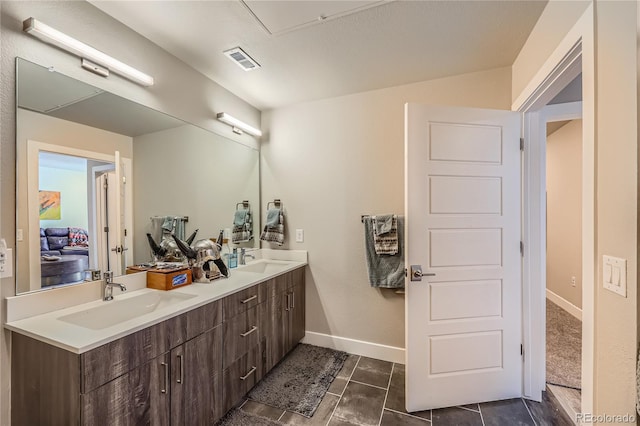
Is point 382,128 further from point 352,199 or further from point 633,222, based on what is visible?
point 633,222

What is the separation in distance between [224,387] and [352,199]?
1.72m

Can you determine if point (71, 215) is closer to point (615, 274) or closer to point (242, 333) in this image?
point (242, 333)

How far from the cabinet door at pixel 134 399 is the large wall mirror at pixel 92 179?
2.10 feet

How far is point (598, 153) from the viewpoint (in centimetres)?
95

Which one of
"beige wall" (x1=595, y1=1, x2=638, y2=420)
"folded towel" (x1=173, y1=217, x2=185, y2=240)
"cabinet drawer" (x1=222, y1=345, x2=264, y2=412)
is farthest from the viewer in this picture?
"folded towel" (x1=173, y1=217, x2=185, y2=240)

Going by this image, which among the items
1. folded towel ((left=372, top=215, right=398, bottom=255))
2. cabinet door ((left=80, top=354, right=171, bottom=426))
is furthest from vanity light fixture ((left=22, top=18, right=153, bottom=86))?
folded towel ((left=372, top=215, right=398, bottom=255))

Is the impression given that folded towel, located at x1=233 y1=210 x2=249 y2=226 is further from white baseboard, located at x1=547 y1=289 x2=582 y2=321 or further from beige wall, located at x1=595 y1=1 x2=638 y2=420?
white baseboard, located at x1=547 y1=289 x2=582 y2=321

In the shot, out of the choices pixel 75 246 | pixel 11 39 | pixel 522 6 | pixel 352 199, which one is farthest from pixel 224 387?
pixel 522 6

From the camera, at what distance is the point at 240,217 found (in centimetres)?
265

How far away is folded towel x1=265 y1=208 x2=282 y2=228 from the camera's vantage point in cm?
272

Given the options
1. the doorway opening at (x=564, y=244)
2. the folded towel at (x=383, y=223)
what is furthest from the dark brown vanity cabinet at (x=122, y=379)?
the doorway opening at (x=564, y=244)

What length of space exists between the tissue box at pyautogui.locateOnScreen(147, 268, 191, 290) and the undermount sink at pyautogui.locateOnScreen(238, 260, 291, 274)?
64 centimetres

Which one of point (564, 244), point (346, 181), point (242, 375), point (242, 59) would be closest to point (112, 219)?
point (242, 375)

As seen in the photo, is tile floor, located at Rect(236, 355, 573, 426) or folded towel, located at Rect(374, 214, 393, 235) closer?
tile floor, located at Rect(236, 355, 573, 426)
